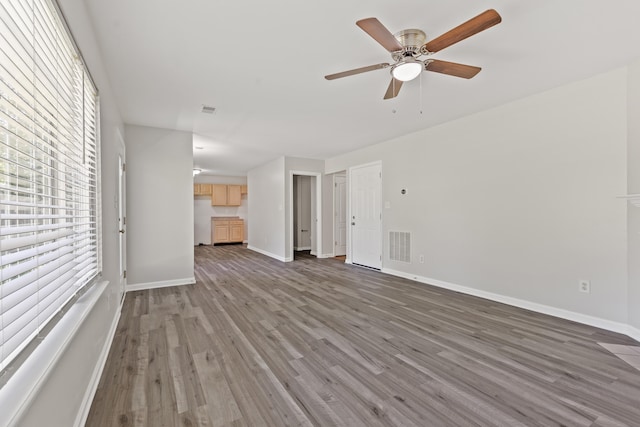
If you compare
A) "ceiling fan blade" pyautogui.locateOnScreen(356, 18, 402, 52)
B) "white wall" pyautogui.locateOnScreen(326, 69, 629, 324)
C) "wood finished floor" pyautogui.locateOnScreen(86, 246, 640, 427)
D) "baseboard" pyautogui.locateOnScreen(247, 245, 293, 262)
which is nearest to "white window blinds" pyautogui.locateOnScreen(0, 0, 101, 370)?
"wood finished floor" pyautogui.locateOnScreen(86, 246, 640, 427)

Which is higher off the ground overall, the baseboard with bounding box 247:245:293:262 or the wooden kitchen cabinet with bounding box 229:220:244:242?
the wooden kitchen cabinet with bounding box 229:220:244:242

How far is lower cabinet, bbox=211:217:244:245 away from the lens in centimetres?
1007

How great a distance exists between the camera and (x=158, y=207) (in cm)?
448

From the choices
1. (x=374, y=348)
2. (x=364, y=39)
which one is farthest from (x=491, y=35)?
(x=374, y=348)

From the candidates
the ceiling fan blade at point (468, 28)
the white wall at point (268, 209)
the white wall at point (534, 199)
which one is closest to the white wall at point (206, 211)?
the white wall at point (268, 209)

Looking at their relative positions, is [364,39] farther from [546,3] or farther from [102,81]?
[102,81]

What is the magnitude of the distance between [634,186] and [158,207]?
5.57 metres

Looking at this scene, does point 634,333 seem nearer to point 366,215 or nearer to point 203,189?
point 366,215

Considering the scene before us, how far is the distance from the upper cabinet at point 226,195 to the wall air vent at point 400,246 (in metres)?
6.77

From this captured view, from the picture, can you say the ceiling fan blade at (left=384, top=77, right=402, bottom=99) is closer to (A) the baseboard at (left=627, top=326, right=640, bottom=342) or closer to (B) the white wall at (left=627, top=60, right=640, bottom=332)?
(B) the white wall at (left=627, top=60, right=640, bottom=332)

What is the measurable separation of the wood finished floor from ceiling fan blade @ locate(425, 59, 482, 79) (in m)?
2.21

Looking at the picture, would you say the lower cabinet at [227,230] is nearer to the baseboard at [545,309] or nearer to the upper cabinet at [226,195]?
the upper cabinet at [226,195]

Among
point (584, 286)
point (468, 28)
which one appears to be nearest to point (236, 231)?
point (584, 286)

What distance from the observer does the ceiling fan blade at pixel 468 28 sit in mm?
1653
